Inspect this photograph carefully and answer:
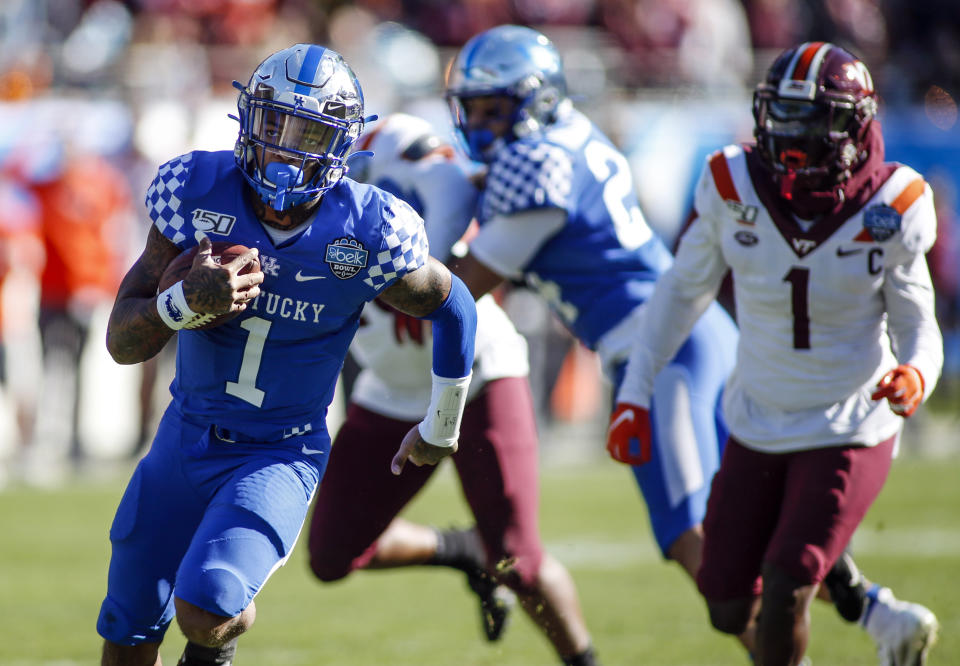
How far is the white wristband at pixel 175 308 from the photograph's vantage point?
321 cm

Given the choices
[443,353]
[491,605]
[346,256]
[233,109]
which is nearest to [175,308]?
[346,256]

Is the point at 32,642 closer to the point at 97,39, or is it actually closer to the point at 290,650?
the point at 290,650

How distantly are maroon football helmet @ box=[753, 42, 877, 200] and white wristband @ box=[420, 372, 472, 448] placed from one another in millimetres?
1132

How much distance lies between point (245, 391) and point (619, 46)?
10.4m

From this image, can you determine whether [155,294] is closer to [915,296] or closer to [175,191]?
[175,191]

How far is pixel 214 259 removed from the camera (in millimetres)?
3242

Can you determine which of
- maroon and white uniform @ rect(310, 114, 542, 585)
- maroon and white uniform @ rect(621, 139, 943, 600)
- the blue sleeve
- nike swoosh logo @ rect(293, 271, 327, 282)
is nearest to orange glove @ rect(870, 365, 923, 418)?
maroon and white uniform @ rect(621, 139, 943, 600)

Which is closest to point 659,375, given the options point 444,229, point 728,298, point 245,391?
point 444,229

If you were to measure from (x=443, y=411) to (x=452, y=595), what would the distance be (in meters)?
3.18

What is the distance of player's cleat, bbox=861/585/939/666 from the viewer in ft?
14.1

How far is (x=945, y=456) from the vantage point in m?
10.7

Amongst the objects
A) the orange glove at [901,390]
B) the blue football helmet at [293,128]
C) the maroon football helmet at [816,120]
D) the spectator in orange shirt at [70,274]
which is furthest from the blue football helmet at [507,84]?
the spectator in orange shirt at [70,274]

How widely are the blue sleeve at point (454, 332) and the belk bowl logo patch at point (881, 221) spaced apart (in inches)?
45.7

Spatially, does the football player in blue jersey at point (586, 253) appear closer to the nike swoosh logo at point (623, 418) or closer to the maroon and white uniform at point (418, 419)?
the nike swoosh logo at point (623, 418)
